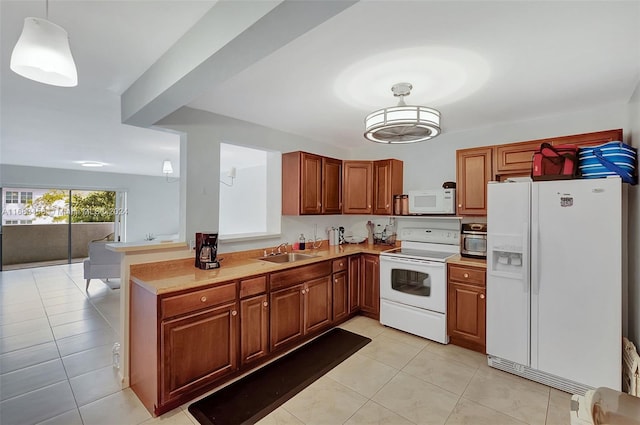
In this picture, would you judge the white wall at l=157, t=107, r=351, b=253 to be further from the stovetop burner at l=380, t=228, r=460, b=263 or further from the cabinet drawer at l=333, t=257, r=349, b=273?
the stovetop burner at l=380, t=228, r=460, b=263

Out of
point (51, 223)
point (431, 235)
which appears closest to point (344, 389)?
→ point (431, 235)

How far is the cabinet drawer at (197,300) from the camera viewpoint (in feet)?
6.47

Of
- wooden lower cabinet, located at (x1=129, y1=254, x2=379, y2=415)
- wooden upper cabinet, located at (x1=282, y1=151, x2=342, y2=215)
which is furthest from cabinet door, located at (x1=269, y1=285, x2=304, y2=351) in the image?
wooden upper cabinet, located at (x1=282, y1=151, x2=342, y2=215)

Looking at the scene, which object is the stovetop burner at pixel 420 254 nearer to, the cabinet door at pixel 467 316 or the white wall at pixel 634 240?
the cabinet door at pixel 467 316

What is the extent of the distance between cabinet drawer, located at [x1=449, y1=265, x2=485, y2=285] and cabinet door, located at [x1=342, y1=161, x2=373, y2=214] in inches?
57.7

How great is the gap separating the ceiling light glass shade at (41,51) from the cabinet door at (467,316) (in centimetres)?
336

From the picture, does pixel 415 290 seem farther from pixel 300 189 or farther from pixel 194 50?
pixel 194 50

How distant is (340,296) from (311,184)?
144 cm

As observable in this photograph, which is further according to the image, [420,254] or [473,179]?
[420,254]

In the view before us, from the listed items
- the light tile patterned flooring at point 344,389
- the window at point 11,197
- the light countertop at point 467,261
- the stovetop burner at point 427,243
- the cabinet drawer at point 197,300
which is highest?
the window at point 11,197

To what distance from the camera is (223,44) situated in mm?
1374

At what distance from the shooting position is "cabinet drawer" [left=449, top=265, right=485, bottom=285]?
281 centimetres

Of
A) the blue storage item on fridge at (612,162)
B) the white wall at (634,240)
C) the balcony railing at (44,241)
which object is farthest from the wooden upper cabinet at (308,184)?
the balcony railing at (44,241)

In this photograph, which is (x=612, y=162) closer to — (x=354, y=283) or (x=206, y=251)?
(x=354, y=283)
